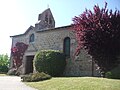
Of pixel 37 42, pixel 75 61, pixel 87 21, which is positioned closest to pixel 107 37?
pixel 87 21

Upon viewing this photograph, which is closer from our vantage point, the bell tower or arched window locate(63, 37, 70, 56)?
arched window locate(63, 37, 70, 56)

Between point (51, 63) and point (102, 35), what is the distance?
6285mm

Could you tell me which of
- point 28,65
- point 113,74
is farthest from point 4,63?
point 113,74

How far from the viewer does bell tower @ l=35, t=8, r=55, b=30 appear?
31025 mm

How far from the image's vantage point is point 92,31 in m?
18.8

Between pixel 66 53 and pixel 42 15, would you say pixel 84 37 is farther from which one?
pixel 42 15

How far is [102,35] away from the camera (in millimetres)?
Result: 18469

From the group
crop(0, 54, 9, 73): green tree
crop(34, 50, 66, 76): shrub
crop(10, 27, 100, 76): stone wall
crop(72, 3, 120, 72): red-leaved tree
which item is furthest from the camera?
crop(0, 54, 9, 73): green tree

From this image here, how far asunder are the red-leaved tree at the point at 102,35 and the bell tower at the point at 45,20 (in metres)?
12.2

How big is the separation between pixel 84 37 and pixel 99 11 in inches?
95.7

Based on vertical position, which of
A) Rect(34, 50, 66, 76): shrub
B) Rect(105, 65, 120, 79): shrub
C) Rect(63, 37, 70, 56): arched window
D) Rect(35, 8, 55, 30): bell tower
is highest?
Rect(35, 8, 55, 30): bell tower

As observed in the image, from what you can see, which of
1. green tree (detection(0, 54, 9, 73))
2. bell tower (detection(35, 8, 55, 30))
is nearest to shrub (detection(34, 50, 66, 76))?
bell tower (detection(35, 8, 55, 30))

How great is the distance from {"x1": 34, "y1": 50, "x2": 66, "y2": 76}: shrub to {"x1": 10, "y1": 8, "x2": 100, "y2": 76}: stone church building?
1287 millimetres

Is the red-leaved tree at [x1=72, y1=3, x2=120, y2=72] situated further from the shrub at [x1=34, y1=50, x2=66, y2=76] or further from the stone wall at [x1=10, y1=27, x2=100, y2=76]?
the shrub at [x1=34, y1=50, x2=66, y2=76]
